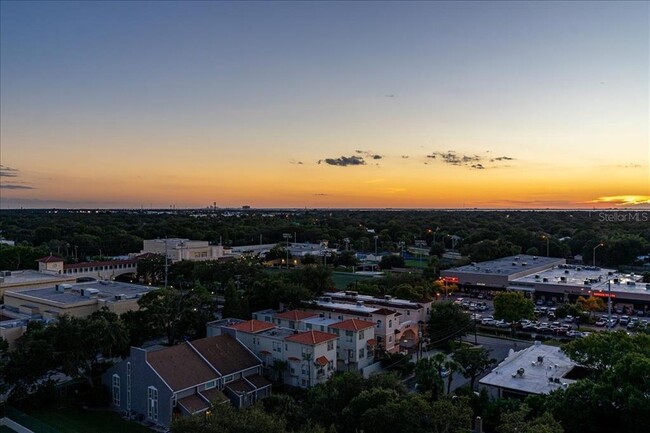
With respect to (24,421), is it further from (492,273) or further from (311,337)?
(492,273)

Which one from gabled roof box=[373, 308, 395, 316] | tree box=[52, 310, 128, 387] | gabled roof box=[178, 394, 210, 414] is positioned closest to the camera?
gabled roof box=[178, 394, 210, 414]

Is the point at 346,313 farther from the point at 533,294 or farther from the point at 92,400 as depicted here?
the point at 533,294

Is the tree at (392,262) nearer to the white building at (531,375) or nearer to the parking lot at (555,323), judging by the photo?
the parking lot at (555,323)

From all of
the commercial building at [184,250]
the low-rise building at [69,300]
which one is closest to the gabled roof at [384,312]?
the low-rise building at [69,300]

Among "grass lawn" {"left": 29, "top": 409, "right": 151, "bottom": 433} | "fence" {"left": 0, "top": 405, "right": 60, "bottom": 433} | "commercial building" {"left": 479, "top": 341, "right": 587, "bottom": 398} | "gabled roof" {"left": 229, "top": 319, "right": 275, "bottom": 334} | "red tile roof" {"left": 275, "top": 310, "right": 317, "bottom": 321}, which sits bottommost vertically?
"grass lawn" {"left": 29, "top": 409, "right": 151, "bottom": 433}

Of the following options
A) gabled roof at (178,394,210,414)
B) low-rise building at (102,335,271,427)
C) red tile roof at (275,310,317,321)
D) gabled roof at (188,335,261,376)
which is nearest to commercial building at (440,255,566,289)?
red tile roof at (275,310,317,321)

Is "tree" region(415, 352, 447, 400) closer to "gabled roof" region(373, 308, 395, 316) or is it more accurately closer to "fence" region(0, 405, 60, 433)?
"gabled roof" region(373, 308, 395, 316)

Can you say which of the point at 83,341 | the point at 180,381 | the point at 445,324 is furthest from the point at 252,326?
the point at 445,324
